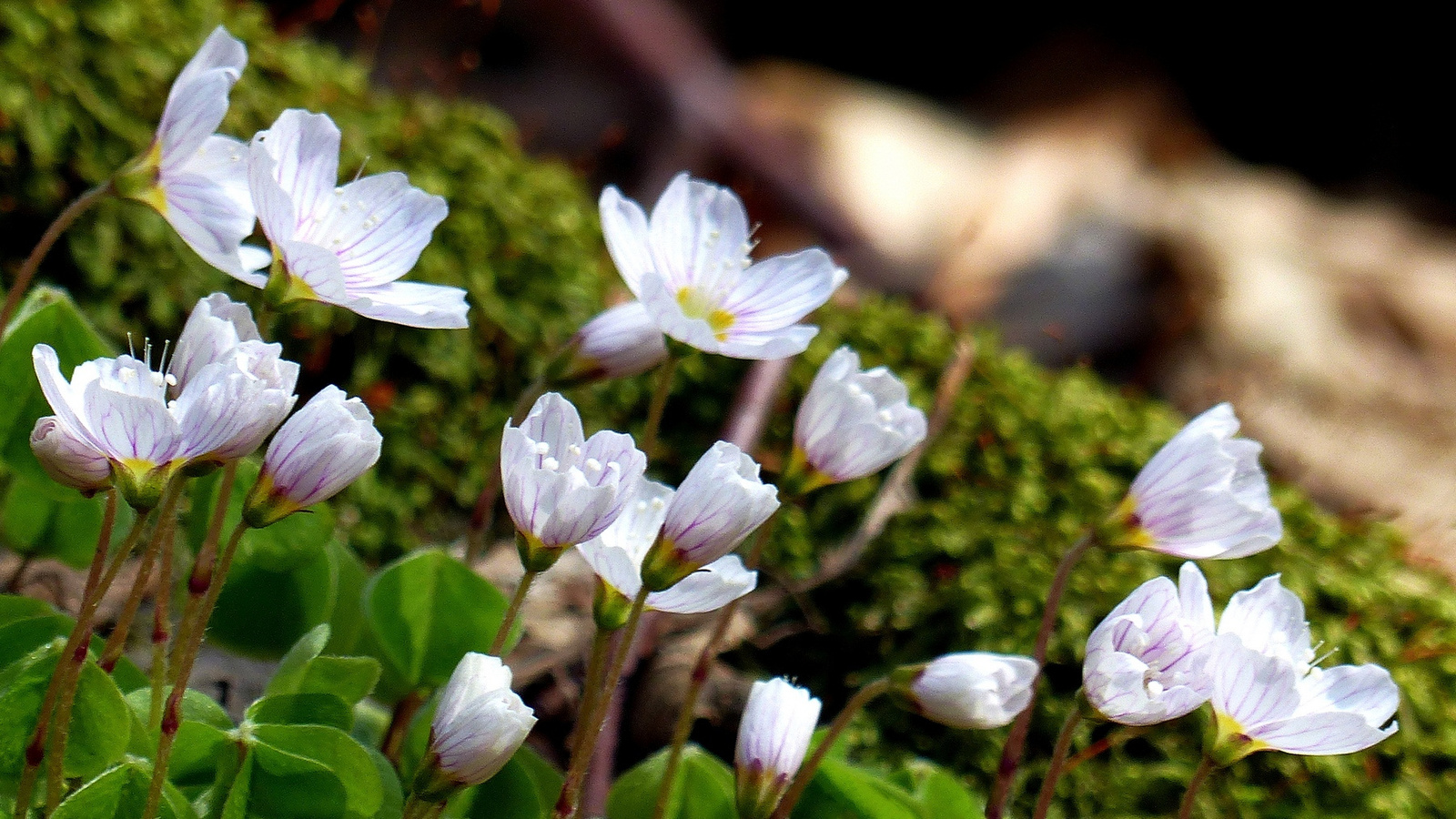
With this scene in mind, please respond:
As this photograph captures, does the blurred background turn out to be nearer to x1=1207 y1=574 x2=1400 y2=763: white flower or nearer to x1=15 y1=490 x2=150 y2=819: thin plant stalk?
x1=15 y1=490 x2=150 y2=819: thin plant stalk

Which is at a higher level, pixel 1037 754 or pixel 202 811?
pixel 202 811

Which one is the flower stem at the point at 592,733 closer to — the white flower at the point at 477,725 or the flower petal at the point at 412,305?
the white flower at the point at 477,725

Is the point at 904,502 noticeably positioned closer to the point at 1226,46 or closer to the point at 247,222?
the point at 247,222

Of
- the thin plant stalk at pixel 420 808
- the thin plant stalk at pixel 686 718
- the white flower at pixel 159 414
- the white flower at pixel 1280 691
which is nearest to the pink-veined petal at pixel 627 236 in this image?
the thin plant stalk at pixel 686 718

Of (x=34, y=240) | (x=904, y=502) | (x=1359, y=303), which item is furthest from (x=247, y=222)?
(x=1359, y=303)

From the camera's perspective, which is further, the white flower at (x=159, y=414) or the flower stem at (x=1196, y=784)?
the flower stem at (x=1196, y=784)

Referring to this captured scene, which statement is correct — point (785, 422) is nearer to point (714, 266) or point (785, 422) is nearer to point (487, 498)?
point (487, 498)
